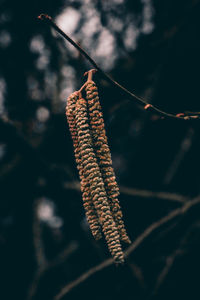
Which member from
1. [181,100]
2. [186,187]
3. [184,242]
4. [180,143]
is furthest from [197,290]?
[181,100]

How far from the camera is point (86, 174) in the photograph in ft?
1.98

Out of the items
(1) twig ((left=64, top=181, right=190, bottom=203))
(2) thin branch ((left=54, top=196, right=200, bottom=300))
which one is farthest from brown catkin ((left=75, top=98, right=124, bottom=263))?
(1) twig ((left=64, top=181, right=190, bottom=203))

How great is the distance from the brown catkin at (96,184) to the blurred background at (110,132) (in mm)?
1202

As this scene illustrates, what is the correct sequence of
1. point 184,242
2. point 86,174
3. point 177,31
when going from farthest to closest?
point 177,31 < point 184,242 < point 86,174

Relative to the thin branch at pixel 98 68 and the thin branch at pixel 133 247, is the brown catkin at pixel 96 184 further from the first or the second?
the thin branch at pixel 133 247

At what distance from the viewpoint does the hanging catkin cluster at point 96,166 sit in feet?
1.93

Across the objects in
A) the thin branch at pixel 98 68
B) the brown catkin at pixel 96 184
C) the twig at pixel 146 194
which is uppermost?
the twig at pixel 146 194

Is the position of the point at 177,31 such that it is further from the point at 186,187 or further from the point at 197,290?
the point at 197,290

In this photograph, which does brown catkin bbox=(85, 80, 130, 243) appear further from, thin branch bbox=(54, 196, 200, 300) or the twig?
the twig

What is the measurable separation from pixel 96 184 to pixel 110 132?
1291mm

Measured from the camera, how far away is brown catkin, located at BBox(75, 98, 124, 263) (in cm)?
58

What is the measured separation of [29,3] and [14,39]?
269mm

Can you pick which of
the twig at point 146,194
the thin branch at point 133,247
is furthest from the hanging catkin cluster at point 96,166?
the twig at point 146,194

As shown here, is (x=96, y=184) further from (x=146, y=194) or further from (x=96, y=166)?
(x=146, y=194)
